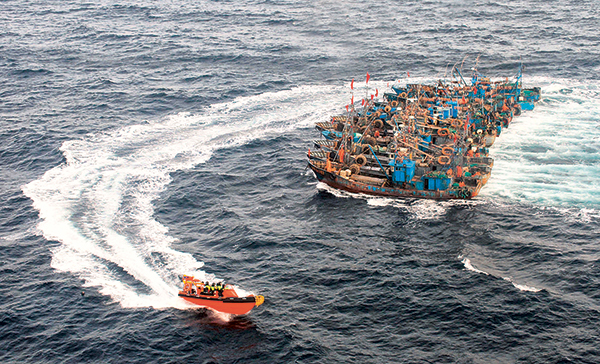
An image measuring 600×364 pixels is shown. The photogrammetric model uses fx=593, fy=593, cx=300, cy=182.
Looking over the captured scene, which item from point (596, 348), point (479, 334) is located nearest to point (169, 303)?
point (479, 334)

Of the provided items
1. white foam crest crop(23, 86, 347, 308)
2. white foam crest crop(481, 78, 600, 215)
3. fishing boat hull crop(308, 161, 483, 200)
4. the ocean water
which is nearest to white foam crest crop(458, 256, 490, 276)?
the ocean water

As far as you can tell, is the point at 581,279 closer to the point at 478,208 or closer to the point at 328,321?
the point at 478,208

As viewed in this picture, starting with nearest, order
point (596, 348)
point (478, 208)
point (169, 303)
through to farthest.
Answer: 1. point (596, 348)
2. point (169, 303)
3. point (478, 208)

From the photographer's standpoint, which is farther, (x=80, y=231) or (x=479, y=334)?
(x=80, y=231)

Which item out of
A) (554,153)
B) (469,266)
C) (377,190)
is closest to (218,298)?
(469,266)

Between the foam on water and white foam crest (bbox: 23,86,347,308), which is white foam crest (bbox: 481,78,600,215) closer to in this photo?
the foam on water

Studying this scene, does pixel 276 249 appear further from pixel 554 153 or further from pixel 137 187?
pixel 554 153
